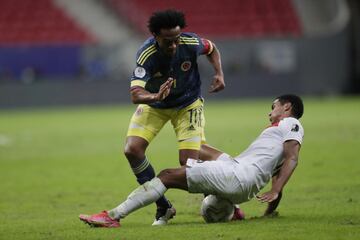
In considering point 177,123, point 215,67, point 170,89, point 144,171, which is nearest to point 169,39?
point 170,89

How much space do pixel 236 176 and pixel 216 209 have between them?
0.53 metres

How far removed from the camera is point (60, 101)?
124ft

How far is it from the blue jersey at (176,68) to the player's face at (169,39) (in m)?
0.12

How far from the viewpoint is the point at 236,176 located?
9234 mm

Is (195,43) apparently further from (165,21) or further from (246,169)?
(246,169)

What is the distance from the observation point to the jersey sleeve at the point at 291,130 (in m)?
9.42

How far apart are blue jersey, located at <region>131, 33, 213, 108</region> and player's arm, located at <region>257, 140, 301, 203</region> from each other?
1.48 metres

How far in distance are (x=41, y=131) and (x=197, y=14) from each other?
1769cm

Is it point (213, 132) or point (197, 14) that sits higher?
point (197, 14)

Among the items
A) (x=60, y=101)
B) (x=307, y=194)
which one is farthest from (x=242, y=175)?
(x=60, y=101)

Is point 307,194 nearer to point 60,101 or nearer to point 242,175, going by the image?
point 242,175

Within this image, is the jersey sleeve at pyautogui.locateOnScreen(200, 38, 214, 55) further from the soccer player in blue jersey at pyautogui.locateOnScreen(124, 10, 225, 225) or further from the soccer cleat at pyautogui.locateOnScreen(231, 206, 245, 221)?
the soccer cleat at pyautogui.locateOnScreen(231, 206, 245, 221)

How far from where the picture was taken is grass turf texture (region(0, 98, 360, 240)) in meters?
8.99

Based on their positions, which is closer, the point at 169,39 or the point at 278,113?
the point at 169,39
